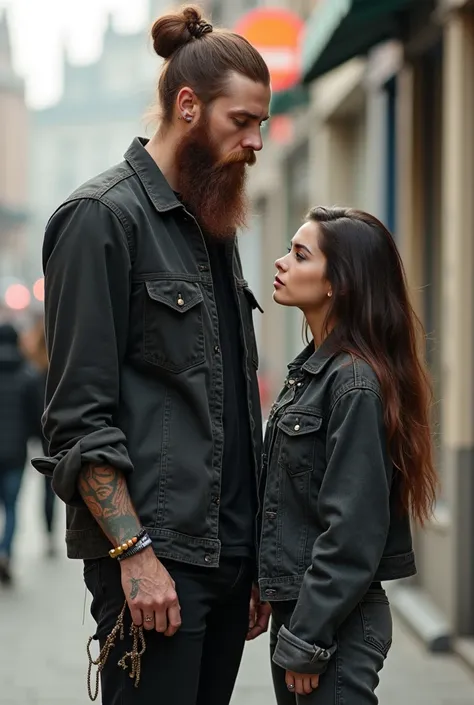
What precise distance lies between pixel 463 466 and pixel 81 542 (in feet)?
13.6

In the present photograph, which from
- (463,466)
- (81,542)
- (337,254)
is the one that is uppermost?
(337,254)

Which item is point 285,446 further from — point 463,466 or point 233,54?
point 463,466

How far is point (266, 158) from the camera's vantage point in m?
21.9

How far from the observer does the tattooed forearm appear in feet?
9.12

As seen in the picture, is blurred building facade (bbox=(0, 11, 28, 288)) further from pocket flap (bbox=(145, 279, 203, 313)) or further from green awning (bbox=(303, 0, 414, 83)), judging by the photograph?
pocket flap (bbox=(145, 279, 203, 313))

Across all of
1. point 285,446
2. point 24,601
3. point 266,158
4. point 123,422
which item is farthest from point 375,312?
point 266,158

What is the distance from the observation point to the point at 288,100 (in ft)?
45.4

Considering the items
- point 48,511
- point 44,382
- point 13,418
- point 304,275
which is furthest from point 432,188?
point 304,275

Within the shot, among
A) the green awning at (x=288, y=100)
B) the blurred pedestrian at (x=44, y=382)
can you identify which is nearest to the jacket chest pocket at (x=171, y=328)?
the blurred pedestrian at (x=44, y=382)

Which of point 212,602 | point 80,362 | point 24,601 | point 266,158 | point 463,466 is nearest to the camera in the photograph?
point 80,362

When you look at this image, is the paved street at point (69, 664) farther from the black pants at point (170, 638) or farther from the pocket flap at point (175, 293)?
the pocket flap at point (175, 293)

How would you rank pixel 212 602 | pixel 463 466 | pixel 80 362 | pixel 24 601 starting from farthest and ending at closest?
pixel 24 601, pixel 463 466, pixel 212 602, pixel 80 362

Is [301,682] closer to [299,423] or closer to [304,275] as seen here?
[299,423]

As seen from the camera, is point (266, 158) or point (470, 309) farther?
point (266, 158)
